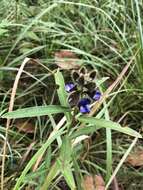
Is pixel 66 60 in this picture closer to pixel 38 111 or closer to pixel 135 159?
pixel 135 159

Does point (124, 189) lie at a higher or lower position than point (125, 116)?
lower

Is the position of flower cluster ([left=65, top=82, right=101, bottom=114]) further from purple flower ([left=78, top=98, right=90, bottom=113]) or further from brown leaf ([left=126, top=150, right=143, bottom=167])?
brown leaf ([left=126, top=150, right=143, bottom=167])

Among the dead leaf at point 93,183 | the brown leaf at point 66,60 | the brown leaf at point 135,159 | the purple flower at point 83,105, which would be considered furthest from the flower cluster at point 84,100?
the brown leaf at point 66,60

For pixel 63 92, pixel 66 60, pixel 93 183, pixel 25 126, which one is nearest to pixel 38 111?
pixel 63 92

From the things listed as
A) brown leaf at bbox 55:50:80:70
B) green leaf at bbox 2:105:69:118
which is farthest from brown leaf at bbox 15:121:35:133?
green leaf at bbox 2:105:69:118

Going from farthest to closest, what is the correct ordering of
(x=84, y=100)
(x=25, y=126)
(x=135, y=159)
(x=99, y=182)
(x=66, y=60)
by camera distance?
(x=66, y=60)
(x=25, y=126)
(x=135, y=159)
(x=99, y=182)
(x=84, y=100)

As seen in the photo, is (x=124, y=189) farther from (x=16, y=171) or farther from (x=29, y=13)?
(x=29, y=13)

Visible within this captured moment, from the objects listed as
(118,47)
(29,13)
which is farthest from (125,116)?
(29,13)
